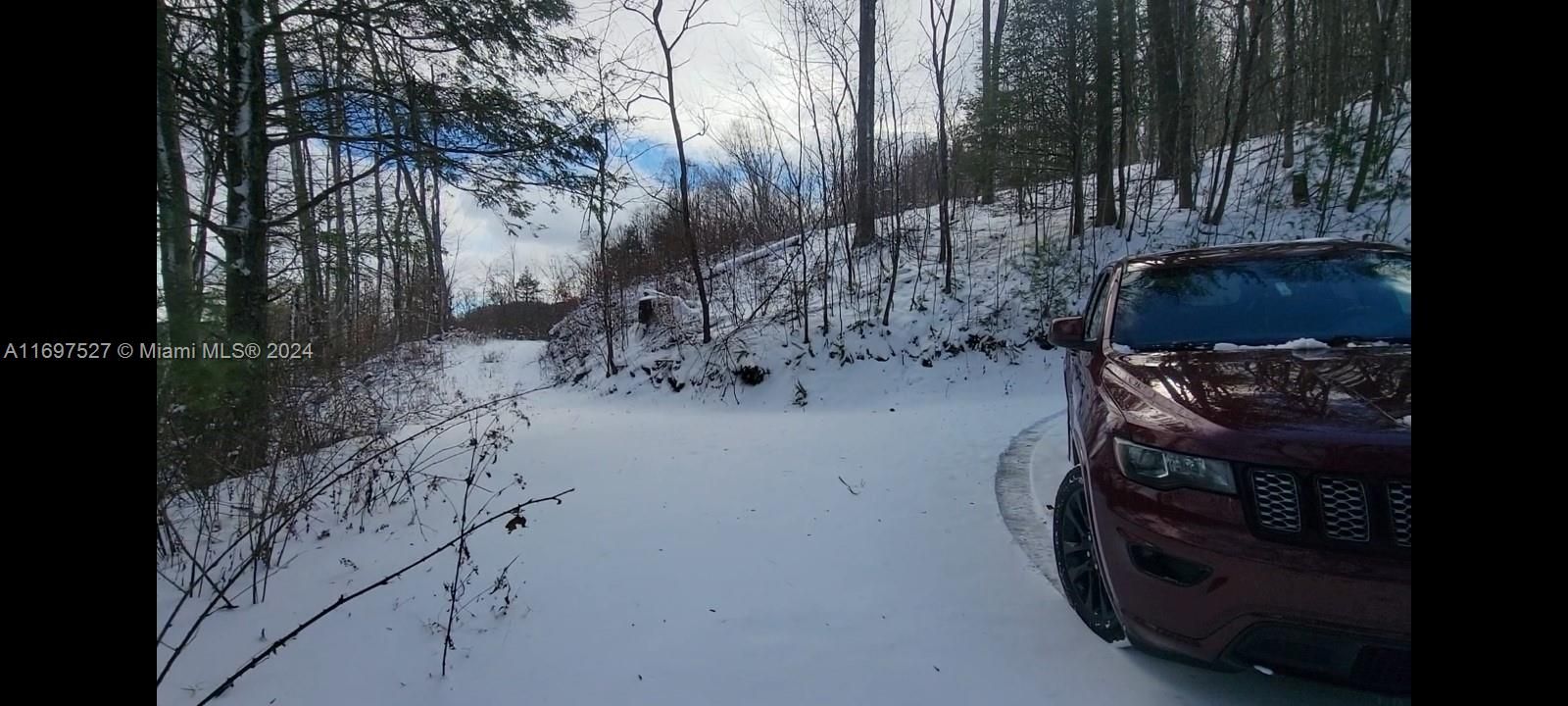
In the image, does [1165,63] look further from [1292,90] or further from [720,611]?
[720,611]

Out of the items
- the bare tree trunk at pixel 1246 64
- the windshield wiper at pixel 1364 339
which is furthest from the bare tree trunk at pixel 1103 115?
the windshield wiper at pixel 1364 339

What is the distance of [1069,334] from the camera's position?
3074mm

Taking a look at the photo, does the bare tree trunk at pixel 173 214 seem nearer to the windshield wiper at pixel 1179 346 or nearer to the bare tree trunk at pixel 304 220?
the bare tree trunk at pixel 304 220

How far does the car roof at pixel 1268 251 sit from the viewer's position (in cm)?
290

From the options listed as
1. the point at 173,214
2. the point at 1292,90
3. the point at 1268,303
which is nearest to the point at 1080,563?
the point at 1268,303

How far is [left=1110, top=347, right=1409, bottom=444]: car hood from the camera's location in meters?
1.55

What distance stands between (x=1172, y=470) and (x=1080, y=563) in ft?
2.67

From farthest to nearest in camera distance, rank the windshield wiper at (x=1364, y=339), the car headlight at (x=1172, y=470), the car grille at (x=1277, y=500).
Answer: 1. the windshield wiper at (x=1364, y=339)
2. the car headlight at (x=1172, y=470)
3. the car grille at (x=1277, y=500)

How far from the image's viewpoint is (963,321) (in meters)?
10.1

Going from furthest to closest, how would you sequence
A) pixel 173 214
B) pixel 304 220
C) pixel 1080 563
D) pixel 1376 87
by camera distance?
pixel 1376 87, pixel 304 220, pixel 173 214, pixel 1080 563

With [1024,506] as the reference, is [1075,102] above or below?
above

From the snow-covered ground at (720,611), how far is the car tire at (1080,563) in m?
0.08
